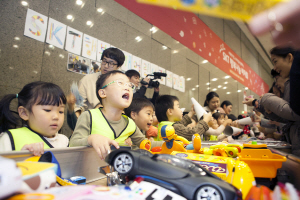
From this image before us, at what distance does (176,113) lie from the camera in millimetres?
2014

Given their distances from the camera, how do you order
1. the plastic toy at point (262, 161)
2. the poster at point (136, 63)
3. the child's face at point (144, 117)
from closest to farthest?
the plastic toy at point (262, 161)
the child's face at point (144, 117)
the poster at point (136, 63)

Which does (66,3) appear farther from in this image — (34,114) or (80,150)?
(80,150)

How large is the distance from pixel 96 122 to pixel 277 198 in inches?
31.6

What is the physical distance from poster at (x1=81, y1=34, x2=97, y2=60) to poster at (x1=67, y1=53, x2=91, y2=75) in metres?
0.06

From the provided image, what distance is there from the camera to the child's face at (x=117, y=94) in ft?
3.22

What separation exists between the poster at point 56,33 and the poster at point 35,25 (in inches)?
1.9

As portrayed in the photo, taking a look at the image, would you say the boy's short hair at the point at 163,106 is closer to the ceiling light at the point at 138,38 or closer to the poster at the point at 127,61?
the poster at the point at 127,61

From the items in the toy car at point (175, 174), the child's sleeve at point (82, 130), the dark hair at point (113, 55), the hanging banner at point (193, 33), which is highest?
the hanging banner at point (193, 33)

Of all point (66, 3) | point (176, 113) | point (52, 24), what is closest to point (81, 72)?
point (52, 24)

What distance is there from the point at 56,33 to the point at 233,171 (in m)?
2.11

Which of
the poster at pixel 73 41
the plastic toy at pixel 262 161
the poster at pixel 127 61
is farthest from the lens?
the poster at pixel 127 61

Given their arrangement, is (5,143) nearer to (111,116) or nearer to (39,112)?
(39,112)

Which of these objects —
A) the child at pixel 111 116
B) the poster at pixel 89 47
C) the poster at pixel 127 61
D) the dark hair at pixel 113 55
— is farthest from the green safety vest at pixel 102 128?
the poster at pixel 127 61

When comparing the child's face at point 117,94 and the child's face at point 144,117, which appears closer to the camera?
the child's face at point 117,94
